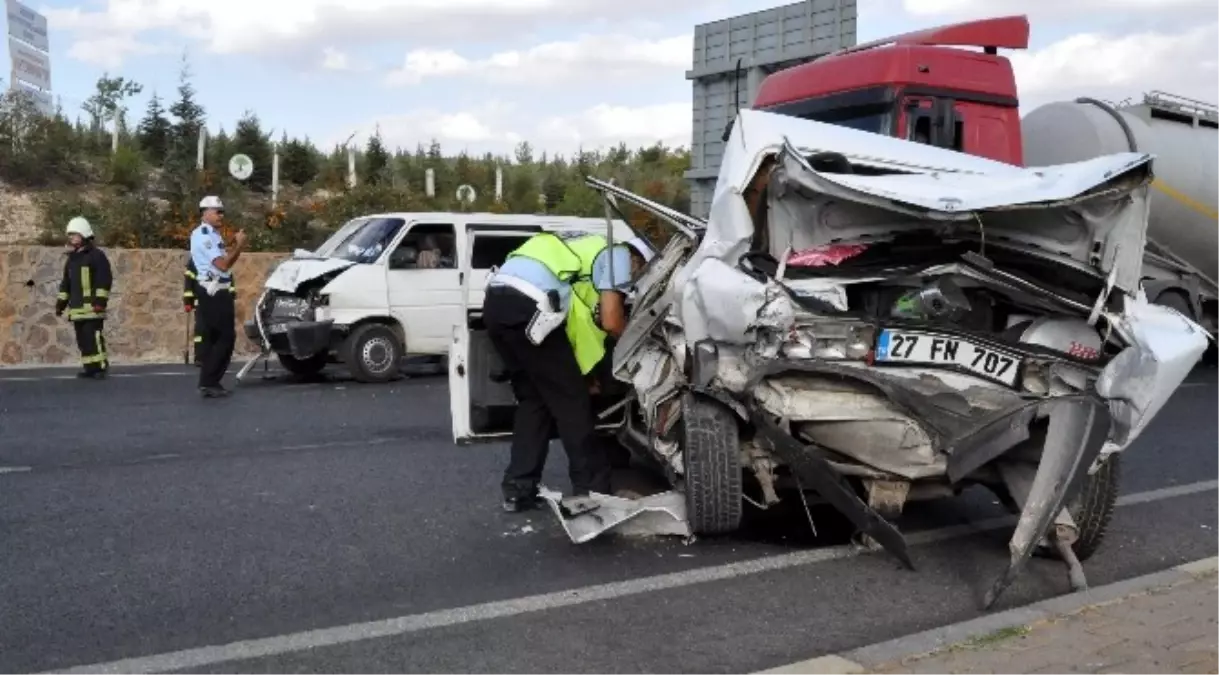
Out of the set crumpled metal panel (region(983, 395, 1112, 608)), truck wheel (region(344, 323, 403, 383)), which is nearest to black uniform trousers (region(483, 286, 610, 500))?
crumpled metal panel (region(983, 395, 1112, 608))

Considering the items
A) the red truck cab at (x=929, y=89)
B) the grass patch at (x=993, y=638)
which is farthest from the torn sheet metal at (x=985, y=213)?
the red truck cab at (x=929, y=89)

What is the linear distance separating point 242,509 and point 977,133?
20.8ft

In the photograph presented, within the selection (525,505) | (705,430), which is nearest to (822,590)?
(705,430)

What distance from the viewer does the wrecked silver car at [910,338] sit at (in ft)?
16.7

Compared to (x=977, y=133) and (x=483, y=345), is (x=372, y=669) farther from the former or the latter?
(x=977, y=133)

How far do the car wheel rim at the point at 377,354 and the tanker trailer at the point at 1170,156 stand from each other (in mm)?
6610

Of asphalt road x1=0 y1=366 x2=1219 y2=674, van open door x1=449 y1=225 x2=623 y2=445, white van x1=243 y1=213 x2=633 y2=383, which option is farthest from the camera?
white van x1=243 y1=213 x2=633 y2=383

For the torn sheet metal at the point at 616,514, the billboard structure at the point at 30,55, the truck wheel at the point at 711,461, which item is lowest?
the torn sheet metal at the point at 616,514

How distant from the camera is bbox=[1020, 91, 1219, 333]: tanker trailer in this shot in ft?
38.9

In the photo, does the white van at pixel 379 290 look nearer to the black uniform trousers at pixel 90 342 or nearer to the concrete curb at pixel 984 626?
the black uniform trousers at pixel 90 342

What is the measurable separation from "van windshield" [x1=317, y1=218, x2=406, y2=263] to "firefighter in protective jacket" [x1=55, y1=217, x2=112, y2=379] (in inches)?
92.2

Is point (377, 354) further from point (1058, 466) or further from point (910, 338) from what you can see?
point (1058, 466)

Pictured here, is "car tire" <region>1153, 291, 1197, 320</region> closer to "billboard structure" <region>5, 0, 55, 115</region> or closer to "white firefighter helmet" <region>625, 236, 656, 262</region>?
"white firefighter helmet" <region>625, 236, 656, 262</region>

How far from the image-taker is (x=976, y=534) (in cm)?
621
